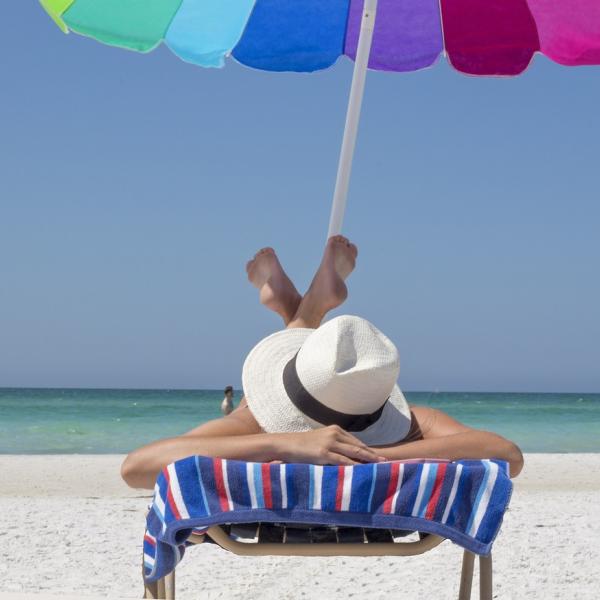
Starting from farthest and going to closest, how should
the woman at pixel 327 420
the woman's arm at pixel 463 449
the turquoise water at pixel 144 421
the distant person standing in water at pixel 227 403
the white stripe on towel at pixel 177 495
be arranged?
the turquoise water at pixel 144 421
the distant person standing in water at pixel 227 403
the woman's arm at pixel 463 449
the woman at pixel 327 420
the white stripe on towel at pixel 177 495

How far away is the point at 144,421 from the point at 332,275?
27498 millimetres

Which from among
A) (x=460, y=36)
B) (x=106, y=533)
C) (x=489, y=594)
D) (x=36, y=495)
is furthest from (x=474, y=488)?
(x=36, y=495)

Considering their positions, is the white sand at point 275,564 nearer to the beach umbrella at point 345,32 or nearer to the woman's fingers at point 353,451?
the woman's fingers at point 353,451

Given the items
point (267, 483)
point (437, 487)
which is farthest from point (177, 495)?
point (437, 487)

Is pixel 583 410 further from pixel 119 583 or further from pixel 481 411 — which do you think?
pixel 119 583

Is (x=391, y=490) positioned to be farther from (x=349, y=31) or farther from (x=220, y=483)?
(x=349, y=31)

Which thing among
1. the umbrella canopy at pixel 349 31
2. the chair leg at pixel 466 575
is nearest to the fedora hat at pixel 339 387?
the chair leg at pixel 466 575

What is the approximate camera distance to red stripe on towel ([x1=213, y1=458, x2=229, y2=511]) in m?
2.03

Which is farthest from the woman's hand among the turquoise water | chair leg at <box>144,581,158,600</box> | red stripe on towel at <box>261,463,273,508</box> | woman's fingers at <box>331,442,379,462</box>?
the turquoise water

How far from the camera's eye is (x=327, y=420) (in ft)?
7.61

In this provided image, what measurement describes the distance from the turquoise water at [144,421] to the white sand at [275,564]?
1403 cm

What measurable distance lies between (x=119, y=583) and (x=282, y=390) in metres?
2.43

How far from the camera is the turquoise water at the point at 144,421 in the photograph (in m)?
23.2

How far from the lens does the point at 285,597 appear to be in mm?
4004
